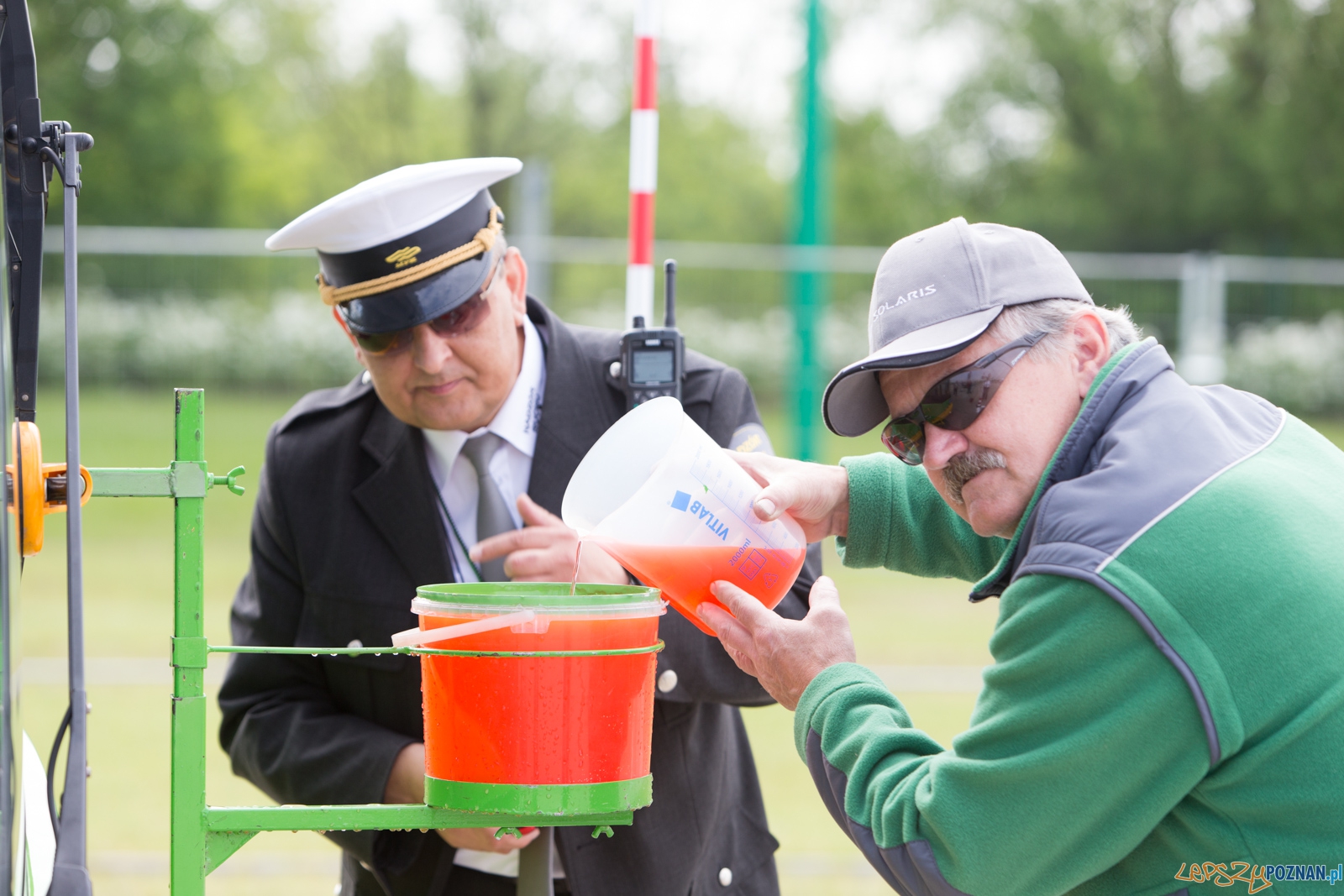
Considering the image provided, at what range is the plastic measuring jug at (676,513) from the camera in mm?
1849

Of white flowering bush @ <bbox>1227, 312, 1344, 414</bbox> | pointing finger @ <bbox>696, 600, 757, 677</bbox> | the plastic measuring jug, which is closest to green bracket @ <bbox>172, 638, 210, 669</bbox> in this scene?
the plastic measuring jug

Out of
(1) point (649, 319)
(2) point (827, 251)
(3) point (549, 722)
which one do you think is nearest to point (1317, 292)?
(2) point (827, 251)

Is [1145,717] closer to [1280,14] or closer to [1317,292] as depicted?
[1317,292]

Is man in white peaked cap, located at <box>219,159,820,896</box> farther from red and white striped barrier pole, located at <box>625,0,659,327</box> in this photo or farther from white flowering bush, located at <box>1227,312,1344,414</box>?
white flowering bush, located at <box>1227,312,1344,414</box>

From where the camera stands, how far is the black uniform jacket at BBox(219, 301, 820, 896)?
2.36 m

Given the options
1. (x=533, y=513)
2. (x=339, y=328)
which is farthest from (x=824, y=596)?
(x=339, y=328)

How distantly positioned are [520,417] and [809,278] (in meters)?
8.51

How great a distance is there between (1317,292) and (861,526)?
575 inches

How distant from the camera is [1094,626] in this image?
1423mm

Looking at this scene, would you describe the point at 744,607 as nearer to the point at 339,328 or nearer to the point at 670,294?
the point at 670,294

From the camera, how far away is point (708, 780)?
2.48 m

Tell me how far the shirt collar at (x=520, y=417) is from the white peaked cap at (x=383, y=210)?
0.37m

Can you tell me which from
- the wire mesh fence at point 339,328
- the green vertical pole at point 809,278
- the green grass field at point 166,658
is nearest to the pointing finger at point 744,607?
the green grass field at point 166,658

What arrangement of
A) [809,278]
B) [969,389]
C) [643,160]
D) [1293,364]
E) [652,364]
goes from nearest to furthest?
[969,389]
[652,364]
[643,160]
[809,278]
[1293,364]
